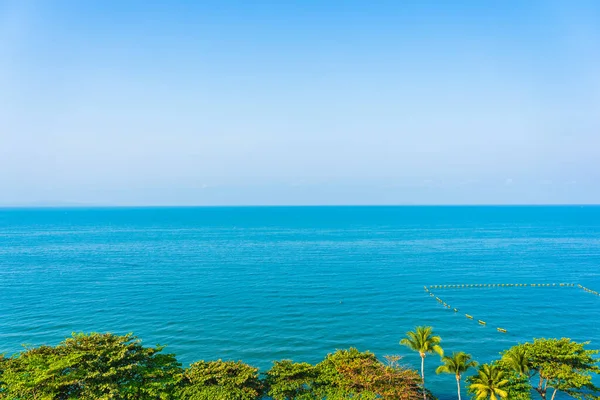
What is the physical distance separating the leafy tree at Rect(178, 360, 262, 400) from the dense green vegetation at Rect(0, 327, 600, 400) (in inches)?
3.4

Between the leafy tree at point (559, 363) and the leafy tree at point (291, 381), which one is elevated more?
the leafy tree at point (559, 363)

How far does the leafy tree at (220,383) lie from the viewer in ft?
109

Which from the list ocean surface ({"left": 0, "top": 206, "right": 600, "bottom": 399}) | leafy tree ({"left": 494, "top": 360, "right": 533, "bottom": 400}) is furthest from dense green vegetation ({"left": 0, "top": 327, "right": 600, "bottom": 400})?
ocean surface ({"left": 0, "top": 206, "right": 600, "bottom": 399})

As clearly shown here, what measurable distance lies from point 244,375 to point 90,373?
44.2 feet

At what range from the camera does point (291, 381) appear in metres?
35.9

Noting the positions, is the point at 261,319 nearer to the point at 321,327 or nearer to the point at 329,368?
the point at 321,327

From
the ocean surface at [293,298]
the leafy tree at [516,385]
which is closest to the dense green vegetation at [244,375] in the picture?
the leafy tree at [516,385]

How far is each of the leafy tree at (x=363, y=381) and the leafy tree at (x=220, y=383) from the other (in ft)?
21.9

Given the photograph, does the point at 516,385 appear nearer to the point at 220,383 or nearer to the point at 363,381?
the point at 363,381

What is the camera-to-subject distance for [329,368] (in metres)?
37.0

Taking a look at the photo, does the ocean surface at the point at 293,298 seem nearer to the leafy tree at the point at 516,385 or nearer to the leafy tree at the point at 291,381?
the leafy tree at the point at 516,385

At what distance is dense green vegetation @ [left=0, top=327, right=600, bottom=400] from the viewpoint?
31297mm

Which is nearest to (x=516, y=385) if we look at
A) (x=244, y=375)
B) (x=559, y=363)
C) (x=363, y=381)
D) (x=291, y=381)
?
(x=559, y=363)

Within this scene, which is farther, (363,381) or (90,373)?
(363,381)
